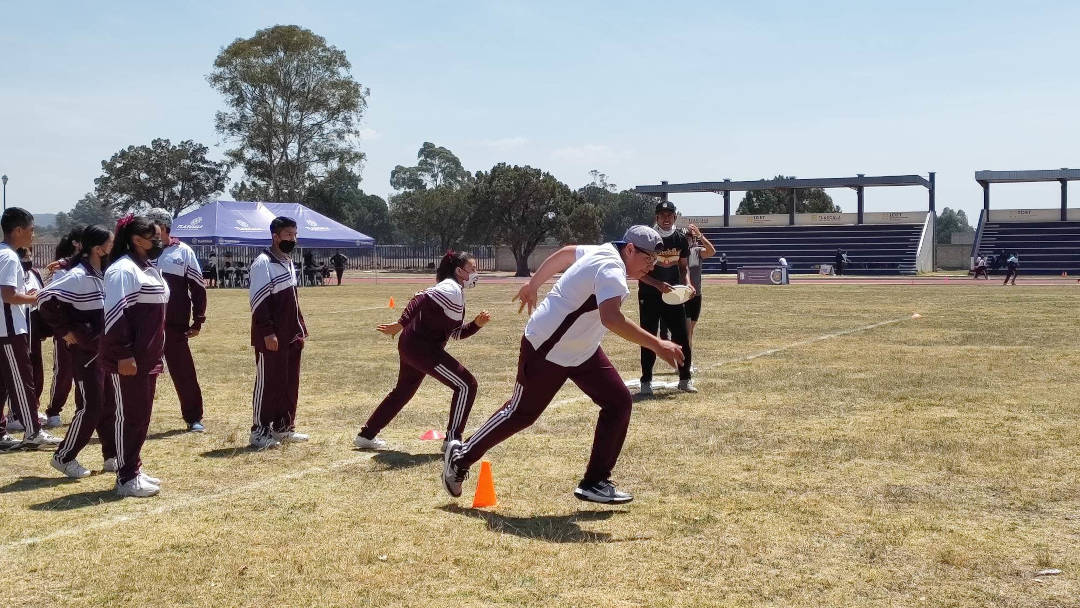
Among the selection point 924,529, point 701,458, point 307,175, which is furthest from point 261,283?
point 307,175

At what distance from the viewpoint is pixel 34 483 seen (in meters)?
7.45

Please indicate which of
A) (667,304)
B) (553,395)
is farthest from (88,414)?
(667,304)

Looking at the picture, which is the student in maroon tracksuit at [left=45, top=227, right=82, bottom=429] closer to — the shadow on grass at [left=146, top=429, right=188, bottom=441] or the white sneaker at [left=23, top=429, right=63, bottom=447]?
the white sneaker at [left=23, top=429, right=63, bottom=447]

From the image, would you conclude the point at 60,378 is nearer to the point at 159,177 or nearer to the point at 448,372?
the point at 448,372

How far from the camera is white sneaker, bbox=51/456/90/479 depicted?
24.7 ft

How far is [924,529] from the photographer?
19.6ft

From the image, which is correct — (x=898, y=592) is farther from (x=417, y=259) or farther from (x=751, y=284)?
(x=417, y=259)

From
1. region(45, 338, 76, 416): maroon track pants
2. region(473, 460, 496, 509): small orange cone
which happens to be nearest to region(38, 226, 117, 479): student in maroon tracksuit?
region(45, 338, 76, 416): maroon track pants

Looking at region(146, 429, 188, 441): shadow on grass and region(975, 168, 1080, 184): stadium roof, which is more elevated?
region(975, 168, 1080, 184): stadium roof

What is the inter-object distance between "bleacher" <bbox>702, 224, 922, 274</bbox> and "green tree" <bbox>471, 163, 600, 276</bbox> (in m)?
9.62

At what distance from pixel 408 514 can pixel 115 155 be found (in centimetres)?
10041

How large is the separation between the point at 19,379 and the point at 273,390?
2.17 m

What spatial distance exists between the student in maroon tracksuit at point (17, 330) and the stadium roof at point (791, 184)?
65.2 metres

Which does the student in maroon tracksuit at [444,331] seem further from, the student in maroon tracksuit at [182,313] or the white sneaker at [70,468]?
the white sneaker at [70,468]
